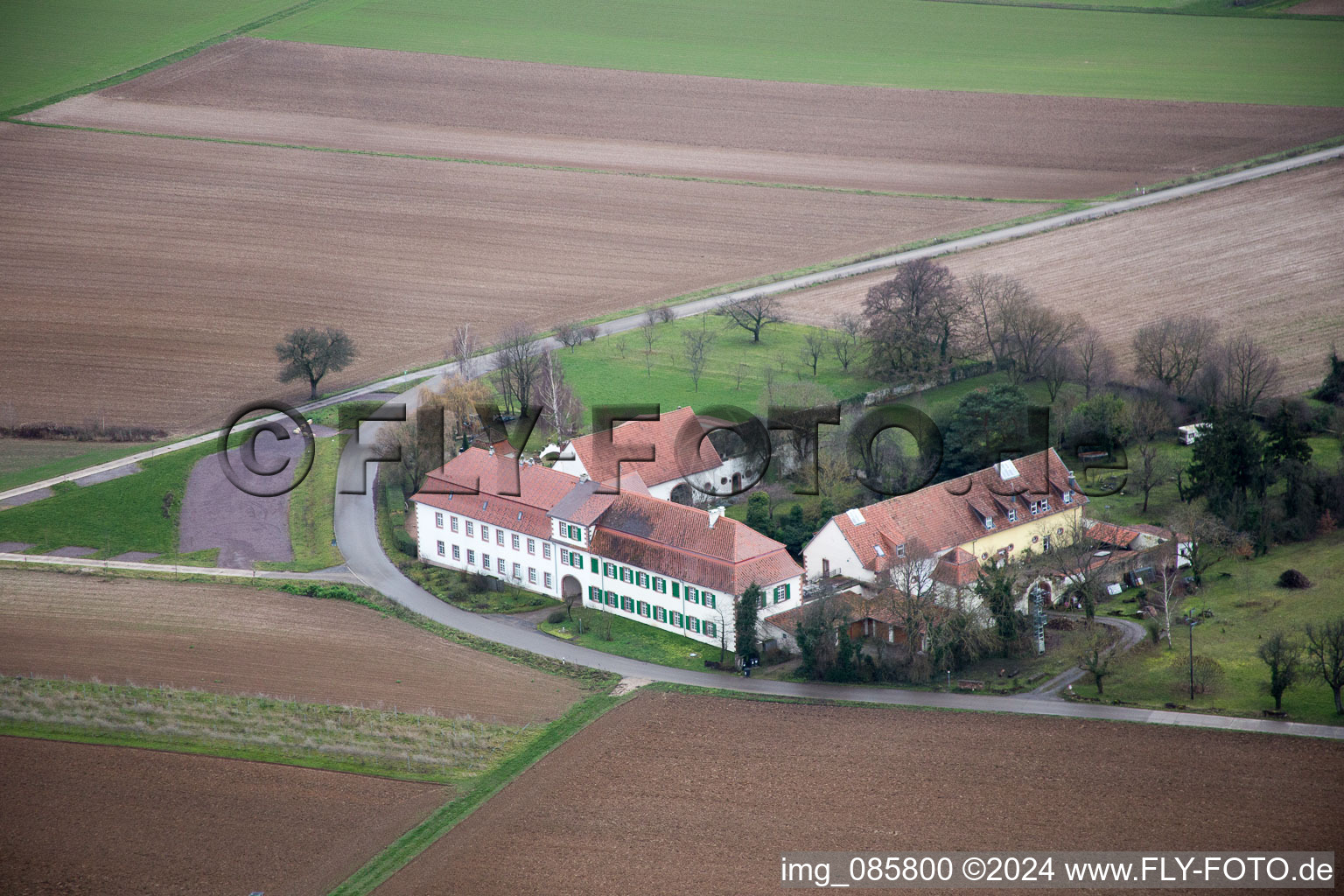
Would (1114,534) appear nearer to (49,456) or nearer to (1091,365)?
(1091,365)

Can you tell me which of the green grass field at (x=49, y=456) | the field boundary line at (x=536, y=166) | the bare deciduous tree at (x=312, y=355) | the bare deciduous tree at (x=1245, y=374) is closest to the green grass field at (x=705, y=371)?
the bare deciduous tree at (x=312, y=355)

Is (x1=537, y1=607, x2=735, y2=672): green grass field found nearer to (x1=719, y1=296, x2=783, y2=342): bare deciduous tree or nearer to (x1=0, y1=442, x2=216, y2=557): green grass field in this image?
(x1=0, y1=442, x2=216, y2=557): green grass field

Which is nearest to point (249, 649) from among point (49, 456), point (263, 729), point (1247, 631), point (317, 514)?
point (263, 729)

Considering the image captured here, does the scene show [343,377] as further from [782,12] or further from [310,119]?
[782,12]

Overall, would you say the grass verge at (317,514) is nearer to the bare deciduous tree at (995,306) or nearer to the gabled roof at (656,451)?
the gabled roof at (656,451)

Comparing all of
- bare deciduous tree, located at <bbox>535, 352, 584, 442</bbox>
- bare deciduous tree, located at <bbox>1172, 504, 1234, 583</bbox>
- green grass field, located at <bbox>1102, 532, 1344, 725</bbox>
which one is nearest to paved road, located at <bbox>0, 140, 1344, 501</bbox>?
bare deciduous tree, located at <bbox>535, 352, 584, 442</bbox>

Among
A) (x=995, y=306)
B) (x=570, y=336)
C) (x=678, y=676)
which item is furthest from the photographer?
(x=570, y=336)
